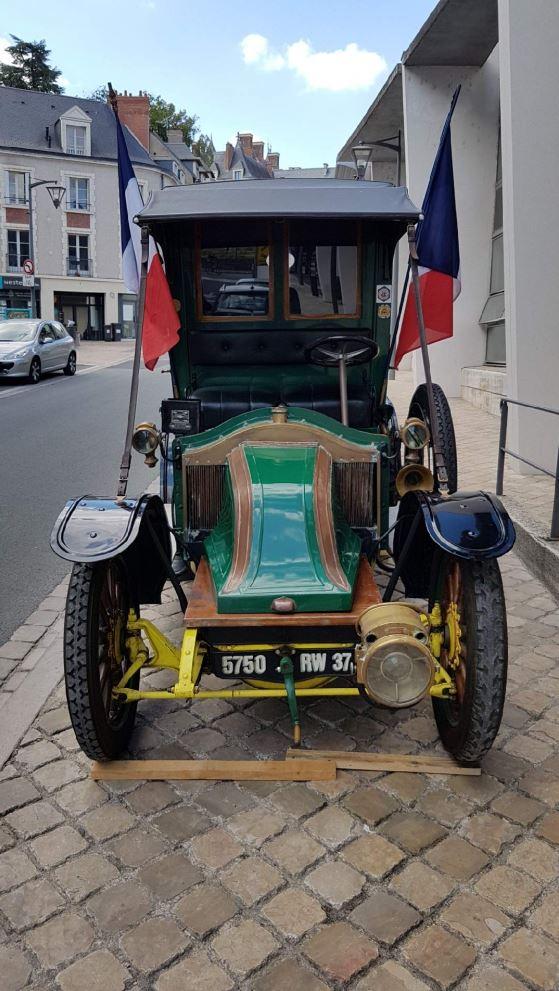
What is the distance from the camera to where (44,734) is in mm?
3324

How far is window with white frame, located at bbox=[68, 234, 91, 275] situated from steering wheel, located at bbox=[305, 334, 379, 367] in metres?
41.1

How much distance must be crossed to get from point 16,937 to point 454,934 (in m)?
1.29

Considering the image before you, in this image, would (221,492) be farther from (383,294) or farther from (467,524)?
(383,294)

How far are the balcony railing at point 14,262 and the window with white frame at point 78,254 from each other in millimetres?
2387

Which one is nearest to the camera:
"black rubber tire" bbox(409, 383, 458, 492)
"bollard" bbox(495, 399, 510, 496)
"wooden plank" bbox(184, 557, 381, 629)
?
"wooden plank" bbox(184, 557, 381, 629)

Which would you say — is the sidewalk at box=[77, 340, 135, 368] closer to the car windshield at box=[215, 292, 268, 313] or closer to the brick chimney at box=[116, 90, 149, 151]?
the brick chimney at box=[116, 90, 149, 151]

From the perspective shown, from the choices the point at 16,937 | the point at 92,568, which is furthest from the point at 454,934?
the point at 92,568

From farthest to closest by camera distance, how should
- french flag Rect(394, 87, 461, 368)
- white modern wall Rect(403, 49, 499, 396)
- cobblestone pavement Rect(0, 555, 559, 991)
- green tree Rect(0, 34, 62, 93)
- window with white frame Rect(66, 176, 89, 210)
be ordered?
green tree Rect(0, 34, 62, 93), window with white frame Rect(66, 176, 89, 210), white modern wall Rect(403, 49, 499, 396), french flag Rect(394, 87, 461, 368), cobblestone pavement Rect(0, 555, 559, 991)

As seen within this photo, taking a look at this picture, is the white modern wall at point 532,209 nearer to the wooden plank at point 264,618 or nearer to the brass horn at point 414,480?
the brass horn at point 414,480

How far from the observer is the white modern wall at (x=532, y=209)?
7355 mm

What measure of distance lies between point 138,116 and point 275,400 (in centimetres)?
4640

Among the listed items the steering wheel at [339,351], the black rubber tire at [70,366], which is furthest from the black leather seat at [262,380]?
the black rubber tire at [70,366]

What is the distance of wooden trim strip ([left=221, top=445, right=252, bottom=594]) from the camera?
9.77 ft

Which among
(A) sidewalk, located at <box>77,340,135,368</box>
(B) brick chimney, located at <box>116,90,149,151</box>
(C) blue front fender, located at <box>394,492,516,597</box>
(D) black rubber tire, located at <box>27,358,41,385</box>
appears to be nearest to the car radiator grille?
(C) blue front fender, located at <box>394,492,516,597</box>
